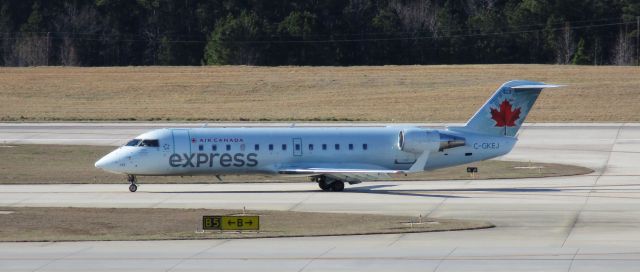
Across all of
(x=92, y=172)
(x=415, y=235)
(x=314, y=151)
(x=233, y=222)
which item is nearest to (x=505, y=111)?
(x=314, y=151)

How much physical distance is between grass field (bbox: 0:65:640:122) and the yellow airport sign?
48.2m

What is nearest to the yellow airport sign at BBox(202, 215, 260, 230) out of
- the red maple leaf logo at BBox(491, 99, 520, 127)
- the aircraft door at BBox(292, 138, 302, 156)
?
the aircraft door at BBox(292, 138, 302, 156)

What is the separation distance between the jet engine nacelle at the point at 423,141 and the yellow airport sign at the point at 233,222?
1349 centimetres

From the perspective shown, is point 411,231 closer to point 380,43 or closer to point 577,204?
point 577,204

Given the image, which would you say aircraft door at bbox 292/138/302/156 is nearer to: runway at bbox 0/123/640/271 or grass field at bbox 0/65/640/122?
runway at bbox 0/123/640/271

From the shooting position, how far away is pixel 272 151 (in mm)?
41969

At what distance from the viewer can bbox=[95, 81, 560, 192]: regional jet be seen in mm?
41531

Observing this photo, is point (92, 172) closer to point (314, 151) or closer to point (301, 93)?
point (314, 151)

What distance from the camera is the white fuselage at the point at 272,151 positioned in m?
41.6

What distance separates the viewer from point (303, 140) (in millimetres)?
42375

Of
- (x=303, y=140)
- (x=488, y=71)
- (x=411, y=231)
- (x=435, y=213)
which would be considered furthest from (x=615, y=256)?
(x=488, y=71)

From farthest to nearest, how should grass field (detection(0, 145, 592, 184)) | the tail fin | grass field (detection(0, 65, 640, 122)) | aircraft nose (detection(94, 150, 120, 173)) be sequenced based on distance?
grass field (detection(0, 65, 640, 122)) < grass field (detection(0, 145, 592, 184)) < the tail fin < aircraft nose (detection(94, 150, 120, 173))

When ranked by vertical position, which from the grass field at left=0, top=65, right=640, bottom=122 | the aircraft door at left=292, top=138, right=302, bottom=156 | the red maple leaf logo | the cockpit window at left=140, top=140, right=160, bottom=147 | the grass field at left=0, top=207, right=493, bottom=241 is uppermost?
the red maple leaf logo

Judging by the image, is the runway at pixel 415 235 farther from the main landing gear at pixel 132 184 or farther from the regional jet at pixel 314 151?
the regional jet at pixel 314 151
